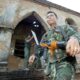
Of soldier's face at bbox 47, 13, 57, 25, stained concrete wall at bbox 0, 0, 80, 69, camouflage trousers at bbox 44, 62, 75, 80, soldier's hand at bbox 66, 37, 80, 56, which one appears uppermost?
stained concrete wall at bbox 0, 0, 80, 69

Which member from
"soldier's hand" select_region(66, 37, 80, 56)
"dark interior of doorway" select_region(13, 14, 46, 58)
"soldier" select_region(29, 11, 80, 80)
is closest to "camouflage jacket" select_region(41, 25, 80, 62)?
"soldier" select_region(29, 11, 80, 80)

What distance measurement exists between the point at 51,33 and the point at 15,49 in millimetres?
9323

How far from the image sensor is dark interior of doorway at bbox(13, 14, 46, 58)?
13605 mm

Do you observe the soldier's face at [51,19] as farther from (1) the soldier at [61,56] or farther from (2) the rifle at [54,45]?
(2) the rifle at [54,45]

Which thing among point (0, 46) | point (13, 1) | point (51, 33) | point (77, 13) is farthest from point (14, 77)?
point (77, 13)

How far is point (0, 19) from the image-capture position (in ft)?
38.7

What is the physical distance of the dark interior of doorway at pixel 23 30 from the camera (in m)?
13.6

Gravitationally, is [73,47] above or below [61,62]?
above

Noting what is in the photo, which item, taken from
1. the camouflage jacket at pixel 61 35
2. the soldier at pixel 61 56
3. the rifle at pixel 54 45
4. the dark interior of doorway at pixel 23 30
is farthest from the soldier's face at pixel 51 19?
the dark interior of doorway at pixel 23 30

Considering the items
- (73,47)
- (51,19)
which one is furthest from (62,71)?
(51,19)

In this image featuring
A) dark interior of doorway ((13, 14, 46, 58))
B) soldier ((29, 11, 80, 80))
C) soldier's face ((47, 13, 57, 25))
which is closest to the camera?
soldier ((29, 11, 80, 80))

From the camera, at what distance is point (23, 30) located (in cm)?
1416

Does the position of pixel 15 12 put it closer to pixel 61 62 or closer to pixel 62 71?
pixel 61 62

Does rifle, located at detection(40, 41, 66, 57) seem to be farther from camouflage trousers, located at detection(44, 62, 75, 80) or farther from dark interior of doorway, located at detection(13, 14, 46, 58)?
dark interior of doorway, located at detection(13, 14, 46, 58)
